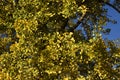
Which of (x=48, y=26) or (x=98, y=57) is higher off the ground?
(x=48, y=26)

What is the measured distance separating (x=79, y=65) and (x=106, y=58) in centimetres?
184

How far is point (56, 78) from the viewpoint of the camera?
24.4 m

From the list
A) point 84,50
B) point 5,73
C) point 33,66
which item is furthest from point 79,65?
point 5,73

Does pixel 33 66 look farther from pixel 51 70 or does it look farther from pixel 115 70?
pixel 115 70

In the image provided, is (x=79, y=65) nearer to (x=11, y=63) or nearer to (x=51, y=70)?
(x=51, y=70)

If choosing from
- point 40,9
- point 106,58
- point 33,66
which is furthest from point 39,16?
point 106,58

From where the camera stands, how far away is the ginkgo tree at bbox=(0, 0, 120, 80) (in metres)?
24.0

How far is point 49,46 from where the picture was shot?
24.3m

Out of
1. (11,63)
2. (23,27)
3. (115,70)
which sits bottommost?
(115,70)

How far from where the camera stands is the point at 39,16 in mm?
25188

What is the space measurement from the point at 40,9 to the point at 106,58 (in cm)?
519

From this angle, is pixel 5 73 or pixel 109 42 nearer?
pixel 5 73

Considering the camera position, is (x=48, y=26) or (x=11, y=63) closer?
(x=11, y=63)

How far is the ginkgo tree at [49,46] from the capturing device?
23953 mm
